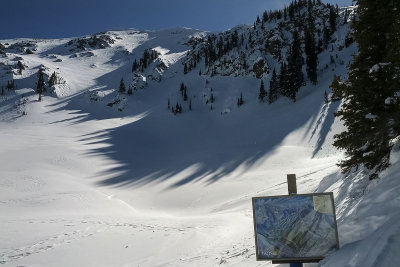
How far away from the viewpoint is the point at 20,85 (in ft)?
339

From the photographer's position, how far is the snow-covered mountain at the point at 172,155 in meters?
13.9

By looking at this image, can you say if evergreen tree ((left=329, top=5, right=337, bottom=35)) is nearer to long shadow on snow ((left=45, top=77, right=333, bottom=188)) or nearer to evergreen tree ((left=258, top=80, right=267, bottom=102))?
evergreen tree ((left=258, top=80, right=267, bottom=102))

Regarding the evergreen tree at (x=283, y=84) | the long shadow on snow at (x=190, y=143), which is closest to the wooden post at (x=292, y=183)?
the long shadow on snow at (x=190, y=143)

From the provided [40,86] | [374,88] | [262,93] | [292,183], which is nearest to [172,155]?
[262,93]

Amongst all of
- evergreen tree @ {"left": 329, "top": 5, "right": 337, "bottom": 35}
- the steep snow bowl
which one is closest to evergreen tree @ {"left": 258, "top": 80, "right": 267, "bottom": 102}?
the steep snow bowl

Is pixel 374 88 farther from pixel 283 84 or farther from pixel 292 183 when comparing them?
pixel 283 84

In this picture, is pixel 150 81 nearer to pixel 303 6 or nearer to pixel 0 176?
pixel 303 6

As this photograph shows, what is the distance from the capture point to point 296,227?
6320 millimetres

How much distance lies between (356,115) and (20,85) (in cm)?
11222

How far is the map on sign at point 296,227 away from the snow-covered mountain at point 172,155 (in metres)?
0.43

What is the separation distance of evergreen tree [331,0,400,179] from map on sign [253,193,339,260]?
3.50m

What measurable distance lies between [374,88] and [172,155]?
136 feet

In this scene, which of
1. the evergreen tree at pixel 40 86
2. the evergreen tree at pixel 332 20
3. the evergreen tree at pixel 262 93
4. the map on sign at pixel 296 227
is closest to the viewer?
the map on sign at pixel 296 227

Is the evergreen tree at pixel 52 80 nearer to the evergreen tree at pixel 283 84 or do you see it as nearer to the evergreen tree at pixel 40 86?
the evergreen tree at pixel 40 86
